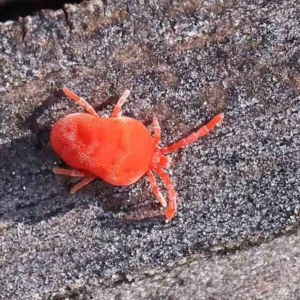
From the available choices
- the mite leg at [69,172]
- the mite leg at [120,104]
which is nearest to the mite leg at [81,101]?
the mite leg at [120,104]

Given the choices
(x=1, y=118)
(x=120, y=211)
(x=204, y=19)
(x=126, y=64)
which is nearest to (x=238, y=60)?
(x=204, y=19)

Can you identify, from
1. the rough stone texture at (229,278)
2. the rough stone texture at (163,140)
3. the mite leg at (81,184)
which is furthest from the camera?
the rough stone texture at (229,278)

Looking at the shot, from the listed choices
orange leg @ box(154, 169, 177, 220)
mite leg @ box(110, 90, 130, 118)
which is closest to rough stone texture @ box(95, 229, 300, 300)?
orange leg @ box(154, 169, 177, 220)

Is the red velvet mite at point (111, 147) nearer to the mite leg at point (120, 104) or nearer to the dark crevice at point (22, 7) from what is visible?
the mite leg at point (120, 104)

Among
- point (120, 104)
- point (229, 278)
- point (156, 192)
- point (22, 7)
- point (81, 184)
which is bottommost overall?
point (229, 278)

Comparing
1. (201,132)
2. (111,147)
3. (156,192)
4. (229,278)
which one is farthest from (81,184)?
(229,278)

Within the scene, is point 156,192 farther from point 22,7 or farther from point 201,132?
point 22,7

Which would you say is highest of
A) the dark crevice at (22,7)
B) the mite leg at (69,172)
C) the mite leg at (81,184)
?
the dark crevice at (22,7)
